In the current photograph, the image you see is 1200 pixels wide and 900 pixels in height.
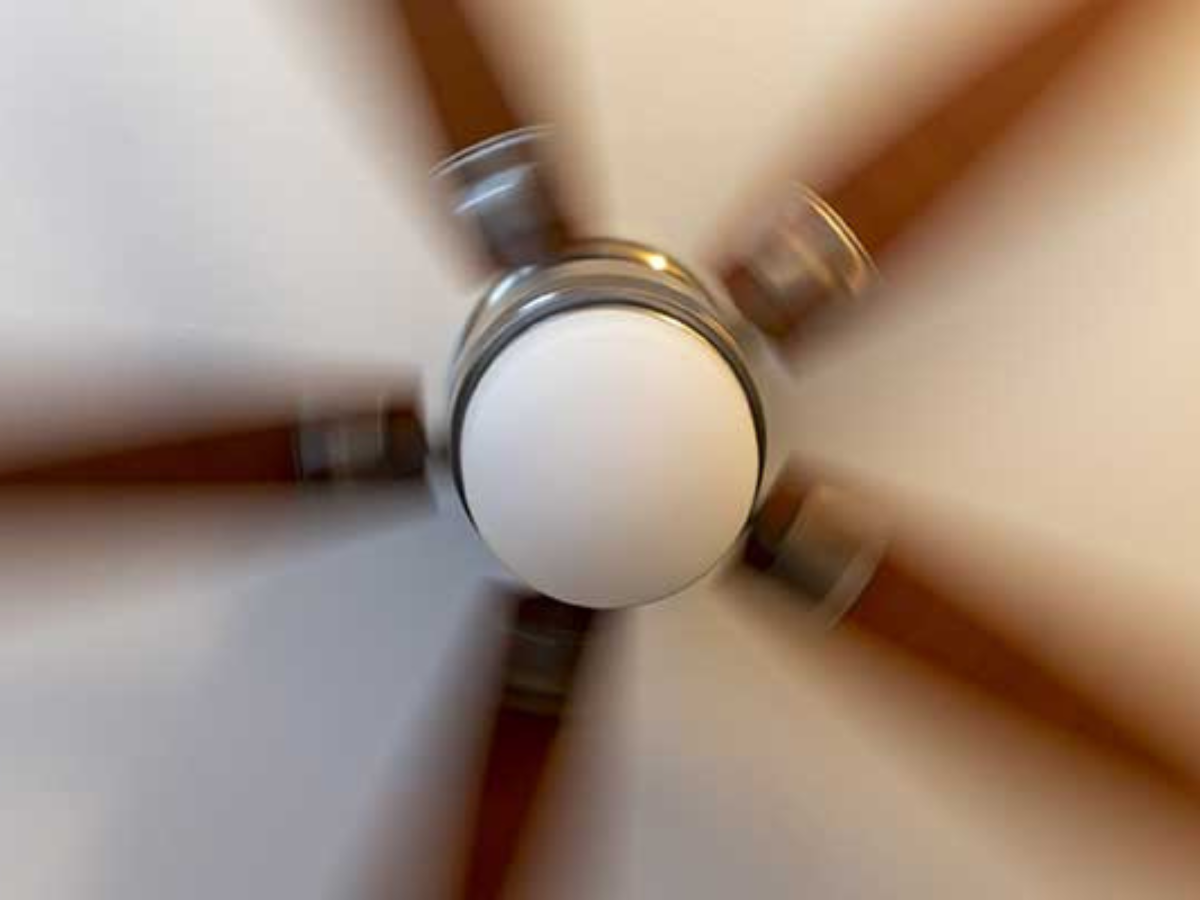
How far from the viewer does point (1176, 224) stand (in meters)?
1.16

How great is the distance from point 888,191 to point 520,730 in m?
0.35

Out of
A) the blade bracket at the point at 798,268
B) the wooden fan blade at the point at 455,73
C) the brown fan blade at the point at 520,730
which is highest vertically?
the wooden fan blade at the point at 455,73

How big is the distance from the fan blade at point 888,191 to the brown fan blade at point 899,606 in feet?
0.30

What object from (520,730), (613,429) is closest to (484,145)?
(613,429)

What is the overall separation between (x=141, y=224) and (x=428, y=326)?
0.24 meters

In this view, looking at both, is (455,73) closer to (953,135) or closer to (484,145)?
(484,145)

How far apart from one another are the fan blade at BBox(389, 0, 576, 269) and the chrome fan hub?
0.04m

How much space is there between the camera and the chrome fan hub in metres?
0.68

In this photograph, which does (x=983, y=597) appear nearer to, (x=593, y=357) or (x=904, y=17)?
(x=593, y=357)

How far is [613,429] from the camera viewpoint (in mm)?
674

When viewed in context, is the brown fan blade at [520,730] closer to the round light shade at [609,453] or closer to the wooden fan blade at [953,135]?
the round light shade at [609,453]

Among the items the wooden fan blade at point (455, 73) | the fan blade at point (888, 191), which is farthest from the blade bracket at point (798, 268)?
the wooden fan blade at point (455, 73)

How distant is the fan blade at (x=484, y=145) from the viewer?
710mm

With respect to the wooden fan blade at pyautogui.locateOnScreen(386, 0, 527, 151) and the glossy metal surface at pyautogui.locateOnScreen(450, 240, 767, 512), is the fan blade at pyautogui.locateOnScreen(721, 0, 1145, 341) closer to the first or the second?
the glossy metal surface at pyautogui.locateOnScreen(450, 240, 767, 512)
